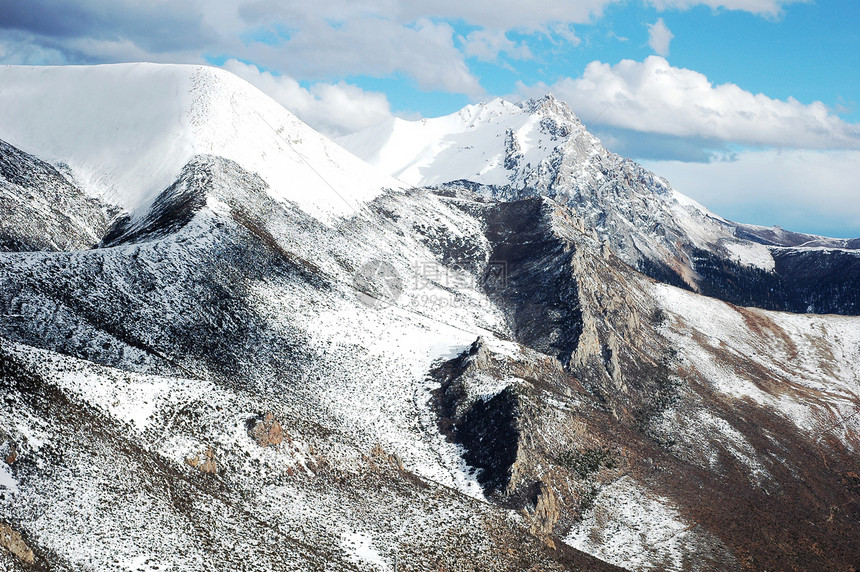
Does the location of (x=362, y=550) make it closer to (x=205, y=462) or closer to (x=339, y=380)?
(x=205, y=462)

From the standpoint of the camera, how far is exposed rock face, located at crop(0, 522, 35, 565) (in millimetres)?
21297

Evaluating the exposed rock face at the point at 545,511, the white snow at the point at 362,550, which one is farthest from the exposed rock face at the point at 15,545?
the exposed rock face at the point at 545,511

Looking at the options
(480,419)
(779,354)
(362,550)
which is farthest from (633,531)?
(779,354)

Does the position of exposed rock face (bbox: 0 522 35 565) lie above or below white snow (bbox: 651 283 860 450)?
below

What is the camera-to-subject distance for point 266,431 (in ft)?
124
